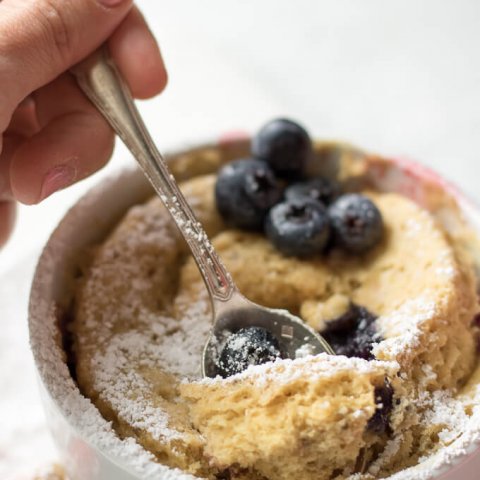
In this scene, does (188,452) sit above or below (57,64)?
below

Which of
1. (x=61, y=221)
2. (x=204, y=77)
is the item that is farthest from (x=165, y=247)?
(x=204, y=77)

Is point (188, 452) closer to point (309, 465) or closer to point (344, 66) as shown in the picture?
point (309, 465)

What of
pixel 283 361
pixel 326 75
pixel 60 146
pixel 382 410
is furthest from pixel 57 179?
pixel 326 75

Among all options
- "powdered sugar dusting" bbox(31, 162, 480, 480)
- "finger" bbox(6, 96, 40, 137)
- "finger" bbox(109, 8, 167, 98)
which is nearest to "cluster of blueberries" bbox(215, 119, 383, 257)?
"powdered sugar dusting" bbox(31, 162, 480, 480)

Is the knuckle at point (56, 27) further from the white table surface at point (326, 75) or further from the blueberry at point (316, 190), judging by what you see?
the white table surface at point (326, 75)

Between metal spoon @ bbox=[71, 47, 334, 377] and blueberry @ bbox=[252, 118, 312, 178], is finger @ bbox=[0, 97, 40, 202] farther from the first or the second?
blueberry @ bbox=[252, 118, 312, 178]

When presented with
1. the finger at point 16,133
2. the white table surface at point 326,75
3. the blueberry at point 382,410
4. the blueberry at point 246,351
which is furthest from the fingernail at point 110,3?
the white table surface at point 326,75
